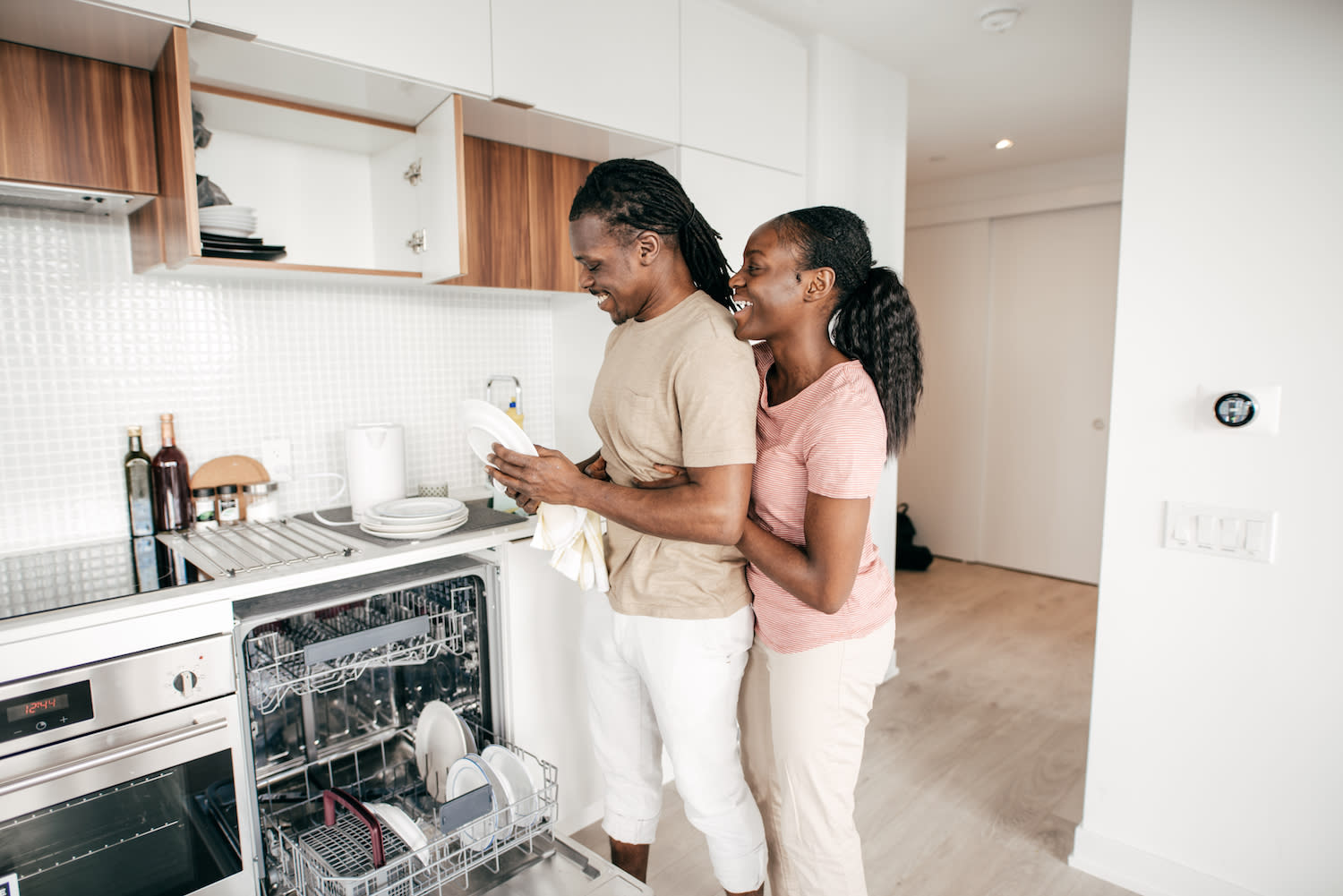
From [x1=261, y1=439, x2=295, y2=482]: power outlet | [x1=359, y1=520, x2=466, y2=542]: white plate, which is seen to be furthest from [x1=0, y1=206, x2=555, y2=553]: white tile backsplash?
[x1=359, y1=520, x2=466, y2=542]: white plate

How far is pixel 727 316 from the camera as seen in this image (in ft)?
4.23

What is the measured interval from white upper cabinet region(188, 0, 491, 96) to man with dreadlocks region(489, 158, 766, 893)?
0.65 m

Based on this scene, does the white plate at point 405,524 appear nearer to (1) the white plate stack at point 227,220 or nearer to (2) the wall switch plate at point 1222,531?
(1) the white plate stack at point 227,220

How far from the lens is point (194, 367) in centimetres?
188

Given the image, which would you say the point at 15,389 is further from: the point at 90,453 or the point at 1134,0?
the point at 1134,0

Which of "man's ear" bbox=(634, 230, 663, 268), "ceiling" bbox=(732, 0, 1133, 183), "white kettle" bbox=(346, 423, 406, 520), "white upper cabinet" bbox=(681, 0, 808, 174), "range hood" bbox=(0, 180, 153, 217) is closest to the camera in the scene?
"man's ear" bbox=(634, 230, 663, 268)

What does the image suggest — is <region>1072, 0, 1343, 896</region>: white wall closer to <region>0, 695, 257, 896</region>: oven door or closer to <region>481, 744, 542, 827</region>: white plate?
<region>481, 744, 542, 827</region>: white plate

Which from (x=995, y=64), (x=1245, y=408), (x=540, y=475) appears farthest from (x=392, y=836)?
(x=995, y=64)

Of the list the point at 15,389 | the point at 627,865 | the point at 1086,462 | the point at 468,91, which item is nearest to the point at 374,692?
the point at 627,865

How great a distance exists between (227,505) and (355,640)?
1.98 ft

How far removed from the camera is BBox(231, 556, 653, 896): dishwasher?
55.9 inches

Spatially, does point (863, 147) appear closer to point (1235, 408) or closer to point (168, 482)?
point (1235, 408)

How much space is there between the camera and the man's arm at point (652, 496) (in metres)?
1.16

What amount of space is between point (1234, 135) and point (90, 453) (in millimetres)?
2629
